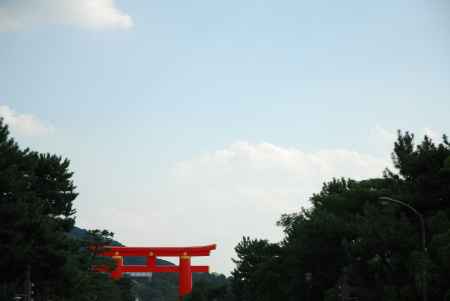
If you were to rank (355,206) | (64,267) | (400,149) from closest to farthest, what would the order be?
1. (400,149)
2. (64,267)
3. (355,206)

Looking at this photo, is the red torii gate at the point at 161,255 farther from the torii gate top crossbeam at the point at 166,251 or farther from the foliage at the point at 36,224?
the foliage at the point at 36,224

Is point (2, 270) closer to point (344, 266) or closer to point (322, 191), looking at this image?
point (344, 266)

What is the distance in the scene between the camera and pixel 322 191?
57.8m

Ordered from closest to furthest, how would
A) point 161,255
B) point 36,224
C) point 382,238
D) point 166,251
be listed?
point 382,238
point 36,224
point 166,251
point 161,255

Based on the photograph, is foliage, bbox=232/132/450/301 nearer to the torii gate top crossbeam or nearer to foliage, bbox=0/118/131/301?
foliage, bbox=0/118/131/301

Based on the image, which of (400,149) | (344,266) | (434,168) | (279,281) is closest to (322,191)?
(279,281)

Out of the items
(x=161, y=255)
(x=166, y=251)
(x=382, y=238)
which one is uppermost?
(x=166, y=251)

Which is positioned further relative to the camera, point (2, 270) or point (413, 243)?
point (2, 270)

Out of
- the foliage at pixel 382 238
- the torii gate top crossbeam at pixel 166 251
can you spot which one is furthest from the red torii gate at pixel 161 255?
the foliage at pixel 382 238

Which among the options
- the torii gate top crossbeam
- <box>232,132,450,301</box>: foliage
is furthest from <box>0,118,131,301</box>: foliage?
the torii gate top crossbeam

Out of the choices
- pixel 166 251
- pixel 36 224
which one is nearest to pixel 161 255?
pixel 166 251

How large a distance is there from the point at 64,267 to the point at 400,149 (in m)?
20.1

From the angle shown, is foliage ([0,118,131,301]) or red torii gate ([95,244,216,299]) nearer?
foliage ([0,118,131,301])

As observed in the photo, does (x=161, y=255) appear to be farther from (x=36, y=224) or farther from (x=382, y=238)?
(x=382, y=238)
